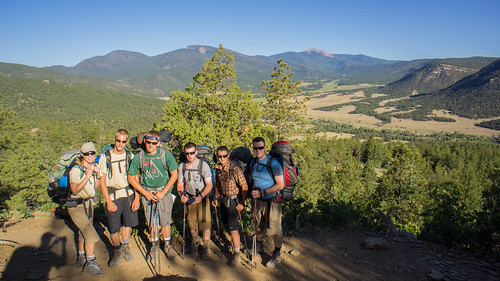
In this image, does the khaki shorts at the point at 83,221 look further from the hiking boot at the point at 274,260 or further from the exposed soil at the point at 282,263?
the hiking boot at the point at 274,260

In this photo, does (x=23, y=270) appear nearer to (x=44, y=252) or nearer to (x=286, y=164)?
(x=44, y=252)

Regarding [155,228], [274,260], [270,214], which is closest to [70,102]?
[155,228]

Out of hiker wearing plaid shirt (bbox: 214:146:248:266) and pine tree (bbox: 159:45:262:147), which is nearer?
hiker wearing plaid shirt (bbox: 214:146:248:266)

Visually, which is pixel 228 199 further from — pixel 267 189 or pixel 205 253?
pixel 205 253

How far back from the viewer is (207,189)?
4.96 metres

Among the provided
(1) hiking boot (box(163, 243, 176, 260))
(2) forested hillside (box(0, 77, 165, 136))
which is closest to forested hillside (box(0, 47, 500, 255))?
(1) hiking boot (box(163, 243, 176, 260))

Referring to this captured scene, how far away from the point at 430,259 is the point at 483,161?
68.8 metres

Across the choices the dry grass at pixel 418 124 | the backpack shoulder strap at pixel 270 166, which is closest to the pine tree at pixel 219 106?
the backpack shoulder strap at pixel 270 166

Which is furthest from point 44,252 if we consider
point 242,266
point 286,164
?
point 286,164

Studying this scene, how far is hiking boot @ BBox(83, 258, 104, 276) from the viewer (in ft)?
15.1

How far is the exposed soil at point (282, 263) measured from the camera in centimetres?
477

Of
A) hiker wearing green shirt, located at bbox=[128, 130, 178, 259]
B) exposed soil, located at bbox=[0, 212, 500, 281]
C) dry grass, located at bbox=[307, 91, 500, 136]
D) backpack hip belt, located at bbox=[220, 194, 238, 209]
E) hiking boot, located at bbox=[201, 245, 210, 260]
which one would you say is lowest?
dry grass, located at bbox=[307, 91, 500, 136]

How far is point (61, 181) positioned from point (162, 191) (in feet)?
5.32

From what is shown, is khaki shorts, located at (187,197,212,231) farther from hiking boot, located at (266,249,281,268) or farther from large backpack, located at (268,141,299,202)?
large backpack, located at (268,141,299,202)
